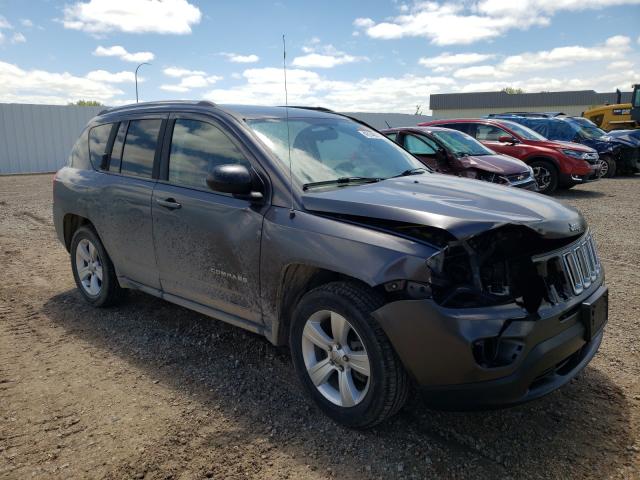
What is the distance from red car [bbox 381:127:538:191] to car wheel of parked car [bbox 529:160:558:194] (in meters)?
2.50

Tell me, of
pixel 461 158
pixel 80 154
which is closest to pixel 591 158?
pixel 461 158

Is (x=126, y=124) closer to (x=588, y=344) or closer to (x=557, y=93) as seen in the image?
(x=588, y=344)

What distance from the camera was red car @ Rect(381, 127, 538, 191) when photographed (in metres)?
8.77

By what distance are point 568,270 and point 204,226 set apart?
220 cm

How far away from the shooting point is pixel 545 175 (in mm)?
11680

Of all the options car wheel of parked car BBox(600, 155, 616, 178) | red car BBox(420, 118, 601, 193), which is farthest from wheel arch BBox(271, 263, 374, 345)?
car wheel of parked car BBox(600, 155, 616, 178)

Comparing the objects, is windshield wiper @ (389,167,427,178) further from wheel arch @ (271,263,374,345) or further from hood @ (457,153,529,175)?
hood @ (457,153,529,175)

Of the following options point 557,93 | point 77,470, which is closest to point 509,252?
point 77,470

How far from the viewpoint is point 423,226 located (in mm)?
2545

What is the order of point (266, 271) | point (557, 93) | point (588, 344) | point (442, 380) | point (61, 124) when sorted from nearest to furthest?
point (442, 380) → point (588, 344) → point (266, 271) → point (61, 124) → point (557, 93)

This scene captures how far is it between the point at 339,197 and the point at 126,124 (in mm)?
2392

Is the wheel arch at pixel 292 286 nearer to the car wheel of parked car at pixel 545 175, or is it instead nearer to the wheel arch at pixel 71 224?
the wheel arch at pixel 71 224

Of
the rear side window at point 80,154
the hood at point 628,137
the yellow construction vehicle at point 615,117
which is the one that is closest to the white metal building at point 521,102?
the yellow construction vehicle at point 615,117

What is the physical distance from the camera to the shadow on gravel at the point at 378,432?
Answer: 2.55 metres
